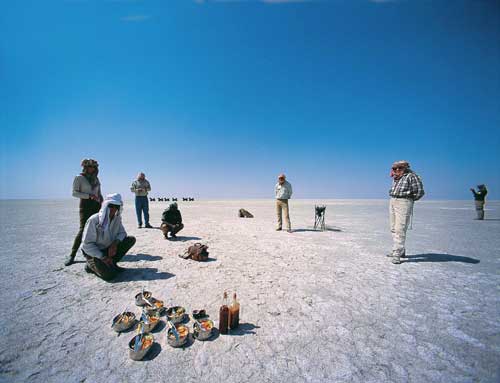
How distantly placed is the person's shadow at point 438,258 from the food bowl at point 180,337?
21.1 ft

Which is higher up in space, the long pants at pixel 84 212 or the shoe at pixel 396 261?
the long pants at pixel 84 212

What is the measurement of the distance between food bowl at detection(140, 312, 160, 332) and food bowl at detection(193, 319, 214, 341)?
61 cm

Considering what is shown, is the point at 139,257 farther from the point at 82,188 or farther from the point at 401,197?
the point at 401,197

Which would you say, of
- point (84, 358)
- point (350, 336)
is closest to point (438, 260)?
point (350, 336)

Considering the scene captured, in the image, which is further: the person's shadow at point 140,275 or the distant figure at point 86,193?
the distant figure at point 86,193

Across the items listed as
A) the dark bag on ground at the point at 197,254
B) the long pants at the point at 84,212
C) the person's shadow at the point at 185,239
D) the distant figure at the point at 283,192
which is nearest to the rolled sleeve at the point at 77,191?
the long pants at the point at 84,212

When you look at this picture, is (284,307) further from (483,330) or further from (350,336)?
(483,330)

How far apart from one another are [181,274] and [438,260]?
7.28 meters

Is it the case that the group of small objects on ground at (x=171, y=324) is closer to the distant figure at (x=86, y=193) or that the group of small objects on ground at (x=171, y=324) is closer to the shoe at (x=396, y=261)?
the distant figure at (x=86, y=193)

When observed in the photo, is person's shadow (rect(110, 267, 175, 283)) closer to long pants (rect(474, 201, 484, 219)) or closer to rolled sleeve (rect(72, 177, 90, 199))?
rolled sleeve (rect(72, 177, 90, 199))

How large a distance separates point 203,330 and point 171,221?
6.23 meters

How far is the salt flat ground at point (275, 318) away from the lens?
239cm

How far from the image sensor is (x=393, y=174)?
5961 mm

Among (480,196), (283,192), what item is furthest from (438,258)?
(480,196)
